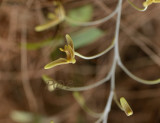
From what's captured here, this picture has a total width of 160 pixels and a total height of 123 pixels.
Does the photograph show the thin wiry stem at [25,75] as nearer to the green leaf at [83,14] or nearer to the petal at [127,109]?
the green leaf at [83,14]

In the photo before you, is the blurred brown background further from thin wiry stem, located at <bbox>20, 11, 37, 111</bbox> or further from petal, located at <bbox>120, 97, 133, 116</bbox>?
petal, located at <bbox>120, 97, 133, 116</bbox>

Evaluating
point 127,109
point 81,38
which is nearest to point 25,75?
point 81,38

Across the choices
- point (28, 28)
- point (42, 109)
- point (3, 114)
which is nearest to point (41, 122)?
point (42, 109)

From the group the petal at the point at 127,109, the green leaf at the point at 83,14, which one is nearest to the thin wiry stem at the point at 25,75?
the green leaf at the point at 83,14

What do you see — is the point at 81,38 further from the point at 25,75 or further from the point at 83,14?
the point at 25,75

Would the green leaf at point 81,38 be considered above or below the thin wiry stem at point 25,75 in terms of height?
above

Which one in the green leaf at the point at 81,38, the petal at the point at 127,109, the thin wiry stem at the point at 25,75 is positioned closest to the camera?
the petal at the point at 127,109

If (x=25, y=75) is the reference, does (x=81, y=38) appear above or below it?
above
